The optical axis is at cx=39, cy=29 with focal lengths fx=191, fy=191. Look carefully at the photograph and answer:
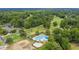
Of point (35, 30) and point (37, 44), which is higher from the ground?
point (35, 30)

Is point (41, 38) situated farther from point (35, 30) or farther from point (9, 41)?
point (9, 41)

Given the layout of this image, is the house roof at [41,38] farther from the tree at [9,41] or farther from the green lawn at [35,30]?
the tree at [9,41]

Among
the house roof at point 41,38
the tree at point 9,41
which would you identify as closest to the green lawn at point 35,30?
the house roof at point 41,38

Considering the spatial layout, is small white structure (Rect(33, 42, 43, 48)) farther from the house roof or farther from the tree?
the tree

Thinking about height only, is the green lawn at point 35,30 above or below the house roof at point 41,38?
above

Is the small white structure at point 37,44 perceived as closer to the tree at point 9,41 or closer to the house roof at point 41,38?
the house roof at point 41,38

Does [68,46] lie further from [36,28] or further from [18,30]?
[18,30]

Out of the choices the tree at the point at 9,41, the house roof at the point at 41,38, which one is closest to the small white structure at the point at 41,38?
the house roof at the point at 41,38

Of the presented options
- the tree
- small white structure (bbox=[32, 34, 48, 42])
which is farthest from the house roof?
the tree

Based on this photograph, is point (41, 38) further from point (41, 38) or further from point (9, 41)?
point (9, 41)

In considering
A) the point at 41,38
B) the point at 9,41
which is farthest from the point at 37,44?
the point at 9,41

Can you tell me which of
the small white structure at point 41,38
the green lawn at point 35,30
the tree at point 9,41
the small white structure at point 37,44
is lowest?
the small white structure at point 37,44
